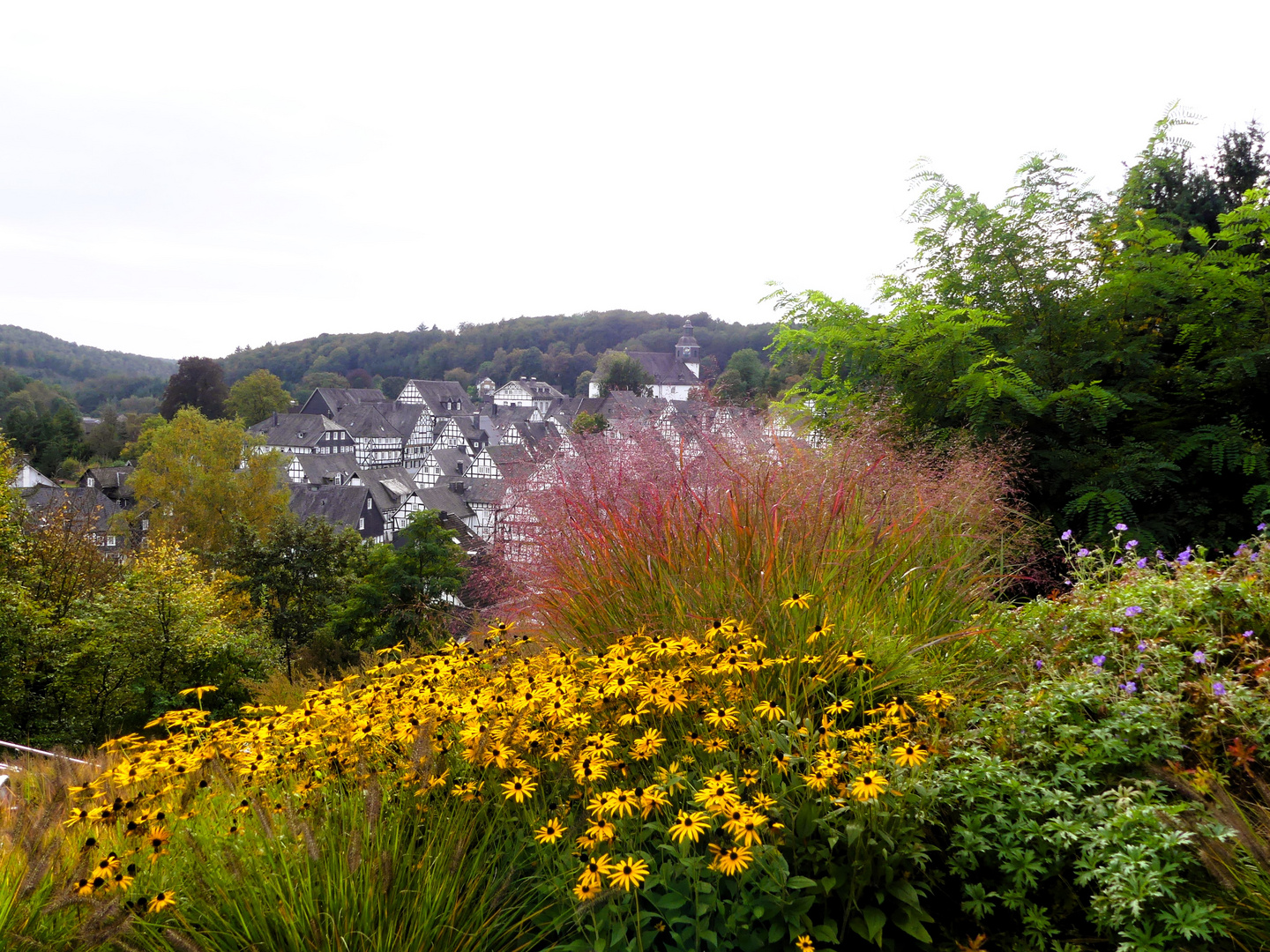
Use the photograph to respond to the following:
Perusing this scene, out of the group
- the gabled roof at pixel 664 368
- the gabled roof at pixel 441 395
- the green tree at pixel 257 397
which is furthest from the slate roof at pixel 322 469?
the gabled roof at pixel 664 368

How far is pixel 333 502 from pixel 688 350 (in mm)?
62150

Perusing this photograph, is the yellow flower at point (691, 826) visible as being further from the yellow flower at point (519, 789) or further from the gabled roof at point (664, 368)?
the gabled roof at point (664, 368)

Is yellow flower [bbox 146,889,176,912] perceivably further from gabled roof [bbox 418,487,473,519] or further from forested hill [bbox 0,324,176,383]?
forested hill [bbox 0,324,176,383]

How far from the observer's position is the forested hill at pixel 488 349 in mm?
106062

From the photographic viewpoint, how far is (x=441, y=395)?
95.4 meters

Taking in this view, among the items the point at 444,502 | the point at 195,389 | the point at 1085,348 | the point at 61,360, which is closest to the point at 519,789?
the point at 1085,348

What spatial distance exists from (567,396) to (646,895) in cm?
9682

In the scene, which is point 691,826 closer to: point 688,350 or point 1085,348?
point 1085,348

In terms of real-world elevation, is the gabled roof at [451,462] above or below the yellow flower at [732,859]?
below

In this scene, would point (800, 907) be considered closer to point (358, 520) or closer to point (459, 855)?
point (459, 855)

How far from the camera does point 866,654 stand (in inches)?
107

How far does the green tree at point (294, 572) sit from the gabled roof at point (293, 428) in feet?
157

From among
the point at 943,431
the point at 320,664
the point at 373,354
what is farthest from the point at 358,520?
the point at 373,354

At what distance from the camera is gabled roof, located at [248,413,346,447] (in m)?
67.7
